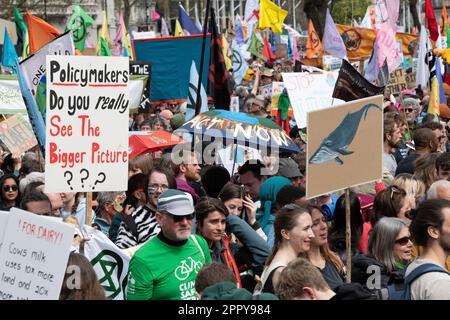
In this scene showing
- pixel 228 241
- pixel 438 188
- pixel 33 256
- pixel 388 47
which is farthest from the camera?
pixel 388 47

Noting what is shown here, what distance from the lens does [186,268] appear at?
20.0ft

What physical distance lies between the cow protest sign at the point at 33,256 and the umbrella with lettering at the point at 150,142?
17.0 feet

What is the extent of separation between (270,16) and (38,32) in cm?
1070

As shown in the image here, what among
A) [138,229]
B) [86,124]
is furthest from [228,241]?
[86,124]

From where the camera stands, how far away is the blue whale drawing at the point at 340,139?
6691 mm

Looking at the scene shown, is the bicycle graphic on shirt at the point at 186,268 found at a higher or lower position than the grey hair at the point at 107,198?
higher

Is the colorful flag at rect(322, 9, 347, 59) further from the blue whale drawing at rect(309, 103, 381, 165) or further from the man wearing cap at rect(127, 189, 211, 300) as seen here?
the man wearing cap at rect(127, 189, 211, 300)

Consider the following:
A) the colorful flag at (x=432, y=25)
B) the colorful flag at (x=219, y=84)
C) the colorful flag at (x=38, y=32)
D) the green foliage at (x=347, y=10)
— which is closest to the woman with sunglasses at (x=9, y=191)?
the colorful flag at (x=219, y=84)

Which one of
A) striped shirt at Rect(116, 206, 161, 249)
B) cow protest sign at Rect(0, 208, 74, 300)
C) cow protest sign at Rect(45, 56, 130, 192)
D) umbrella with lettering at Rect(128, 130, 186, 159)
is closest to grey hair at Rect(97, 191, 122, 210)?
striped shirt at Rect(116, 206, 161, 249)

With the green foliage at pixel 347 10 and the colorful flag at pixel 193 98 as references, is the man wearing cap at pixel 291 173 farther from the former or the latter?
the green foliage at pixel 347 10

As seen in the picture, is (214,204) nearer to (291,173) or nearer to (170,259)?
(170,259)

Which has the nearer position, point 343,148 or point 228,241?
point 343,148

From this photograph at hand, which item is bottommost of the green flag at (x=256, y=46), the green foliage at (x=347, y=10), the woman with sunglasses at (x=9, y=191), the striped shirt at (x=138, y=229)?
the green foliage at (x=347, y=10)
